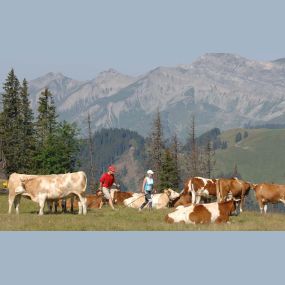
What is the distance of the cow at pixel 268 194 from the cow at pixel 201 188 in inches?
106

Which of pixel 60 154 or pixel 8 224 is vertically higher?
pixel 60 154

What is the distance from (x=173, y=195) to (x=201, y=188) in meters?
3.66

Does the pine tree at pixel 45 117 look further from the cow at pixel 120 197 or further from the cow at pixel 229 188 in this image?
the cow at pixel 229 188

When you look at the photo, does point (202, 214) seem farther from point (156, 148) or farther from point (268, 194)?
point (156, 148)

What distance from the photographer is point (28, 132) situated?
96250mm

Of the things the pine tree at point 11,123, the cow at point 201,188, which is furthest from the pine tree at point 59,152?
the cow at point 201,188

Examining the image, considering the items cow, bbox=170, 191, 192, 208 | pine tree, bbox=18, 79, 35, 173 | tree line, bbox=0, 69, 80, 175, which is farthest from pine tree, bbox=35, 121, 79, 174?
cow, bbox=170, 191, 192, 208

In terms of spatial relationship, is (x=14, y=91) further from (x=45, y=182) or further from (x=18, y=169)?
(x=45, y=182)

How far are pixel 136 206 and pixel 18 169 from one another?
52846 mm

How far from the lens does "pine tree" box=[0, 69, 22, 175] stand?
9056cm

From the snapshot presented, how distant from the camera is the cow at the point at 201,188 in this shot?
36469 mm

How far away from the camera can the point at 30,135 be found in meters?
95.8

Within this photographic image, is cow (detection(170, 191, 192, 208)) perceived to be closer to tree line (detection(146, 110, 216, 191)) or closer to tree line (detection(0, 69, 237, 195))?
tree line (detection(0, 69, 237, 195))

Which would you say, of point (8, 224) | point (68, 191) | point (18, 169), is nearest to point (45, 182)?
point (68, 191)
